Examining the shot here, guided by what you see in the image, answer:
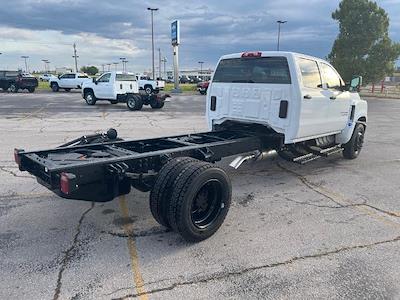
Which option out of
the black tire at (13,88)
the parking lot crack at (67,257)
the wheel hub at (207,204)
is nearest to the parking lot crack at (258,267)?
the parking lot crack at (67,257)

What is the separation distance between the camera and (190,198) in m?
3.71

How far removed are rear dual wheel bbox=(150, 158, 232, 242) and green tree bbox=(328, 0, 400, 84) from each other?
3209 centimetres

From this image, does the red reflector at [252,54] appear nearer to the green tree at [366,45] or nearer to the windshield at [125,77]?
the windshield at [125,77]

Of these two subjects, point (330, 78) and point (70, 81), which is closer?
point (330, 78)

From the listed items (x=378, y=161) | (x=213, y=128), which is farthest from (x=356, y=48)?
(x=213, y=128)

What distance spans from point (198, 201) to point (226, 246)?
573 millimetres

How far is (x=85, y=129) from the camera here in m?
12.0

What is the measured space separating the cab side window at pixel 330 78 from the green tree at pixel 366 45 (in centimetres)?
2802

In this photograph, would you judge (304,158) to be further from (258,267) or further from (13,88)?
(13,88)

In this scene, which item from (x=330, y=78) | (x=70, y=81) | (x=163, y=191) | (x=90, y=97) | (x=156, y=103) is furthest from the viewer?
(x=70, y=81)

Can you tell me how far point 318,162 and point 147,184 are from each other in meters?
4.74

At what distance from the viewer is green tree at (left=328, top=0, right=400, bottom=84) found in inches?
1291

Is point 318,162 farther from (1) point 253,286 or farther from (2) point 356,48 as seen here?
(2) point 356,48

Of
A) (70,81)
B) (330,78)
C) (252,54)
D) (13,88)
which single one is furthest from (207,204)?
(70,81)
